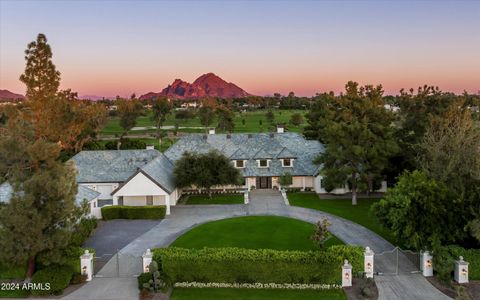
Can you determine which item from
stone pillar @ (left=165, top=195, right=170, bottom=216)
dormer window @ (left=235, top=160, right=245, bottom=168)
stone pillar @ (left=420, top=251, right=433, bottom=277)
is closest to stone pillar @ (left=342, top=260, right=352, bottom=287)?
stone pillar @ (left=420, top=251, right=433, bottom=277)

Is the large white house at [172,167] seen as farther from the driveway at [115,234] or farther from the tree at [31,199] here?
the tree at [31,199]

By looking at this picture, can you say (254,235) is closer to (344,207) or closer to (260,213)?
(260,213)

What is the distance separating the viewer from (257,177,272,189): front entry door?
161ft

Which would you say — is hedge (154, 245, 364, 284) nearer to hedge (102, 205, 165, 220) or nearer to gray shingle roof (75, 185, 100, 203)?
hedge (102, 205, 165, 220)

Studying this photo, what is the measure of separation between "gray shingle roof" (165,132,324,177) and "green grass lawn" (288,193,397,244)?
3.91 meters

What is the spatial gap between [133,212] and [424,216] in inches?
965

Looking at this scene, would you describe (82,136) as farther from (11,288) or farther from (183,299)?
(183,299)

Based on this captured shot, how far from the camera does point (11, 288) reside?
23.4 m

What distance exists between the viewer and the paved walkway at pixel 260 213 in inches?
902

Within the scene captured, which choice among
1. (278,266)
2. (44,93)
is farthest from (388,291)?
(44,93)

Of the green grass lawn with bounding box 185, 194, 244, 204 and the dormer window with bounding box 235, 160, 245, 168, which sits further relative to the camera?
the dormer window with bounding box 235, 160, 245, 168

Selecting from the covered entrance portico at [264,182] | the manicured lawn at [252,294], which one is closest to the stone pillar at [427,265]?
the manicured lawn at [252,294]

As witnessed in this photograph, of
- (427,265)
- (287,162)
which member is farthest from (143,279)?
(287,162)

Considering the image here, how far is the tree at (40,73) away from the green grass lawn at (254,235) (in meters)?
14.8
